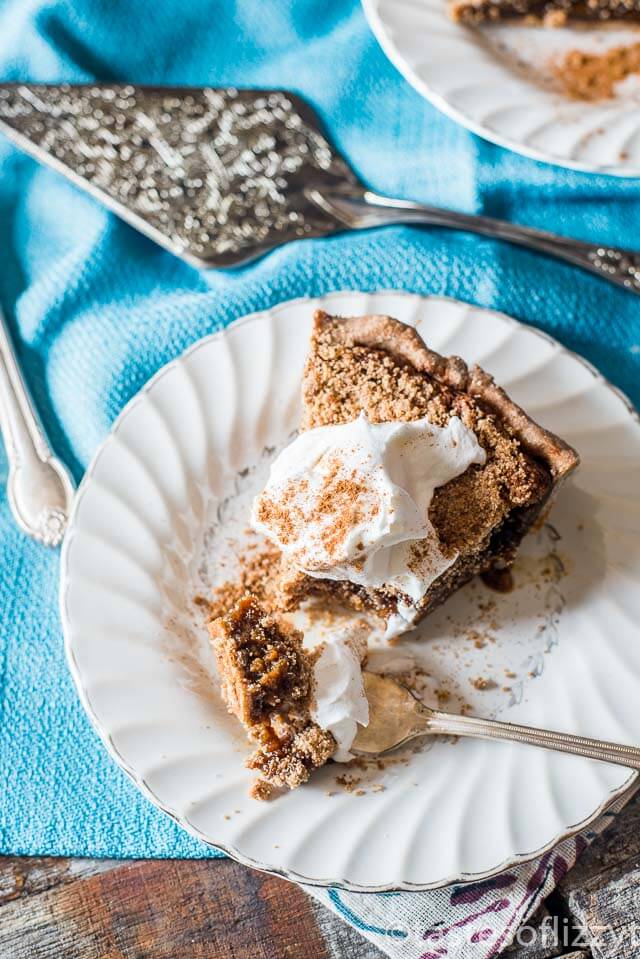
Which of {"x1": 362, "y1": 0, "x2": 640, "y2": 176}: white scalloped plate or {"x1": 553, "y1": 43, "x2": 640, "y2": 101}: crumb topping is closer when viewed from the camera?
{"x1": 362, "y1": 0, "x2": 640, "y2": 176}: white scalloped plate

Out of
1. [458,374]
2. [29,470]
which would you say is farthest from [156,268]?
[458,374]

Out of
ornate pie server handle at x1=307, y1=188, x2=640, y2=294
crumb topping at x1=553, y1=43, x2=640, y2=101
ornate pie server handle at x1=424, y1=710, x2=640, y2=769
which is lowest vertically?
ornate pie server handle at x1=424, y1=710, x2=640, y2=769

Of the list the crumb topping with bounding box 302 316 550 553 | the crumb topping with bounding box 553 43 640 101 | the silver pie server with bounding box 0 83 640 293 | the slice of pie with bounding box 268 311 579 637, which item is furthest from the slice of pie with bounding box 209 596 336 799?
the crumb topping with bounding box 553 43 640 101

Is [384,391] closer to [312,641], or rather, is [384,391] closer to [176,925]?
[312,641]

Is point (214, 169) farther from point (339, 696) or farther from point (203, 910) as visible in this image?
point (203, 910)

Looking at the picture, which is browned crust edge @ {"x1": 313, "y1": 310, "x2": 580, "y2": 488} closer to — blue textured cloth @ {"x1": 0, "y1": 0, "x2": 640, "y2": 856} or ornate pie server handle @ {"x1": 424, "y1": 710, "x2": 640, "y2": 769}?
blue textured cloth @ {"x1": 0, "y1": 0, "x2": 640, "y2": 856}

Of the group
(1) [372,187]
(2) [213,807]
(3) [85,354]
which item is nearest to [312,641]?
(2) [213,807]
